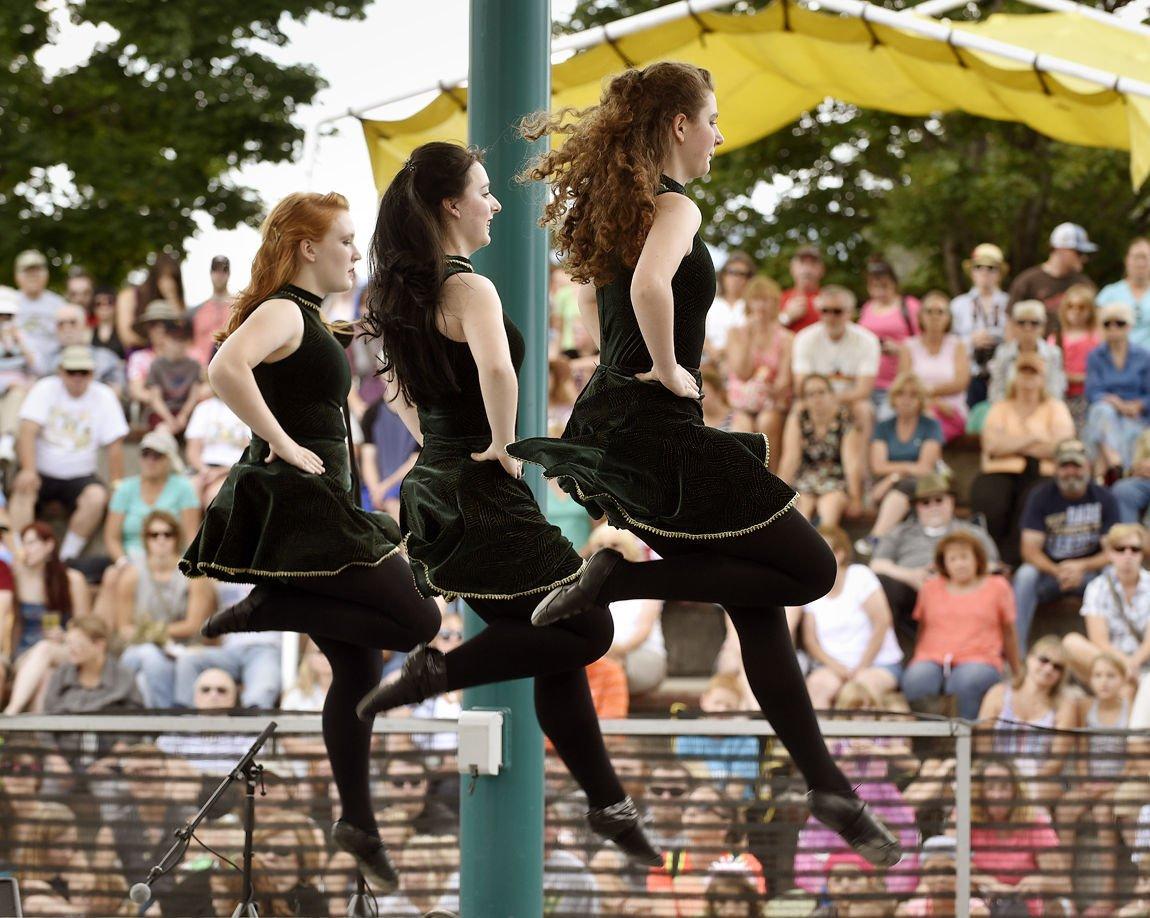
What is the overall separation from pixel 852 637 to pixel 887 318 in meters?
2.89

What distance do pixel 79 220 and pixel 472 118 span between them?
13.7 meters

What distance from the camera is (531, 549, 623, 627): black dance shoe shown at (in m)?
4.55

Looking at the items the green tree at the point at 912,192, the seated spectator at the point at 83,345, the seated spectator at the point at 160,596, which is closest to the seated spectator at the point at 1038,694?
the seated spectator at the point at 160,596

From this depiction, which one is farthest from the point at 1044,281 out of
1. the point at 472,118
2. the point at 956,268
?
the point at 956,268

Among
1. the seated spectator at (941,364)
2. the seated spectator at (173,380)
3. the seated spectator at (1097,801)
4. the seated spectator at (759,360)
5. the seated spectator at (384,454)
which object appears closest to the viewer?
the seated spectator at (1097,801)

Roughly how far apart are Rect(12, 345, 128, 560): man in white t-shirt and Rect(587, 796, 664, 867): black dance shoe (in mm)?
6273

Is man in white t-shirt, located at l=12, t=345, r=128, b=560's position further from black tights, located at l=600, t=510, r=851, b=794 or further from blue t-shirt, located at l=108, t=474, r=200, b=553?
black tights, located at l=600, t=510, r=851, b=794

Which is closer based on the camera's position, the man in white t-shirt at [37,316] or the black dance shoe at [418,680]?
the black dance shoe at [418,680]

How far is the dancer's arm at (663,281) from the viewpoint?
14.6 feet

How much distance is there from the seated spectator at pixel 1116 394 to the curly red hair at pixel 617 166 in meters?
5.71

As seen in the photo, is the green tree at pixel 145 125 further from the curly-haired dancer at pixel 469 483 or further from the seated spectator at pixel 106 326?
the curly-haired dancer at pixel 469 483

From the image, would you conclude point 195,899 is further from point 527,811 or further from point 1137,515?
point 1137,515

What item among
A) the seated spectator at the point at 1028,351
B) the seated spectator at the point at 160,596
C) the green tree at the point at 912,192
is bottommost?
the seated spectator at the point at 160,596

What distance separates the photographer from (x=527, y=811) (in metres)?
5.37
